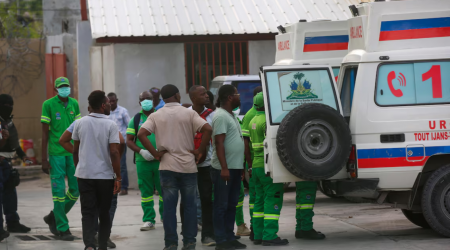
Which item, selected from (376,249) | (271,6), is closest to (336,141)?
(376,249)

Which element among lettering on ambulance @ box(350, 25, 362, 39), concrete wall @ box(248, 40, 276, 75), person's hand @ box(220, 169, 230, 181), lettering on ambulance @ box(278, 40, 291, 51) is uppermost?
concrete wall @ box(248, 40, 276, 75)

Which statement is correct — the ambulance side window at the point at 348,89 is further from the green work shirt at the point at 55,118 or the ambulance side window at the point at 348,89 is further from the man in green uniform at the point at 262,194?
the green work shirt at the point at 55,118

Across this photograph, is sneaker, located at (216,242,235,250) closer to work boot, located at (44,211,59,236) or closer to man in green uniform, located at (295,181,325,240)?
man in green uniform, located at (295,181,325,240)

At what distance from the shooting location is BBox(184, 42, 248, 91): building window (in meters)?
15.1

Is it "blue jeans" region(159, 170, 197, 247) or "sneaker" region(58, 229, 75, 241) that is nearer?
"blue jeans" region(159, 170, 197, 247)

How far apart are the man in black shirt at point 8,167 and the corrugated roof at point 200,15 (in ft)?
18.0

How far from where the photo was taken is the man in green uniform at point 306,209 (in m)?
8.34

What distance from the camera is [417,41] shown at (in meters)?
8.09

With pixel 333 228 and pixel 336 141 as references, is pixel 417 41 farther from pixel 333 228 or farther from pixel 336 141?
pixel 333 228

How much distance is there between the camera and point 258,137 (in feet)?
27.2

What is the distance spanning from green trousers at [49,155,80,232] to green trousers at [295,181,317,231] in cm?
276

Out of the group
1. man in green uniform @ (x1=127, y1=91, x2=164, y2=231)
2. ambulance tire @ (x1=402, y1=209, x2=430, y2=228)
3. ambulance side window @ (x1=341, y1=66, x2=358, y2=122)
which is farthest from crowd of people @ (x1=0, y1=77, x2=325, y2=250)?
ambulance tire @ (x1=402, y1=209, x2=430, y2=228)

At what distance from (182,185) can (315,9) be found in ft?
31.1

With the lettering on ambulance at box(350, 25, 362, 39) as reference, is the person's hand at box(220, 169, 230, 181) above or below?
below
